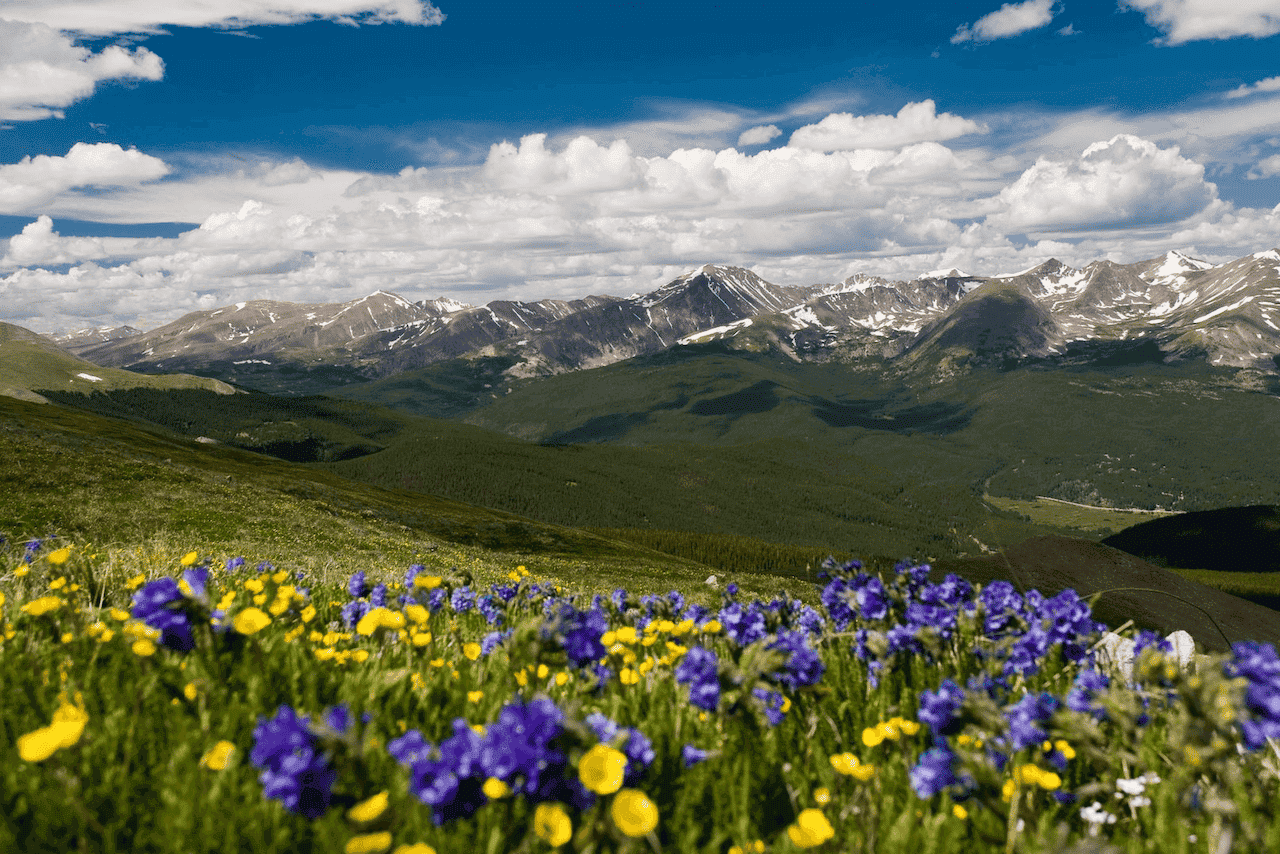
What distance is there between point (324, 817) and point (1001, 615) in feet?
17.8

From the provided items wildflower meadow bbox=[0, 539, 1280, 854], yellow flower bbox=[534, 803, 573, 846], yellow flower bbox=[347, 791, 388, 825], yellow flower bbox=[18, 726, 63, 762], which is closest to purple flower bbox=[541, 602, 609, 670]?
wildflower meadow bbox=[0, 539, 1280, 854]

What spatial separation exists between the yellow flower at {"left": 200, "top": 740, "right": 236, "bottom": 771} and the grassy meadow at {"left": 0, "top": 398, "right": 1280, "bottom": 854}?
1 centimetres

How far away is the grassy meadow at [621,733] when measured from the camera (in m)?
2.66

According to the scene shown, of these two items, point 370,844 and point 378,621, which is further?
point 378,621

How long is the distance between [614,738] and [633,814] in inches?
17.7

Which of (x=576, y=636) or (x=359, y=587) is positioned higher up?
(x=576, y=636)

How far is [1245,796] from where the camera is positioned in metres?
3.80

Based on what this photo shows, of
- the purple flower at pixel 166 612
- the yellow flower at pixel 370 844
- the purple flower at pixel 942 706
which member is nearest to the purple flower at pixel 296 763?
the yellow flower at pixel 370 844

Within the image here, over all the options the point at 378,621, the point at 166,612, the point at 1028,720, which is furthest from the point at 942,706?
the point at 166,612

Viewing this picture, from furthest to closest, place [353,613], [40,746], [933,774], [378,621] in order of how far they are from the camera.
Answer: [353,613] < [378,621] < [933,774] < [40,746]

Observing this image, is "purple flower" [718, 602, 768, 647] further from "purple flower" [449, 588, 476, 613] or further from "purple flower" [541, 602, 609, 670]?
"purple flower" [449, 588, 476, 613]

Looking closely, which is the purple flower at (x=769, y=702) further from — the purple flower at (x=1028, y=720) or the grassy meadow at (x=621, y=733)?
the purple flower at (x=1028, y=720)

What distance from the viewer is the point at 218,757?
10.3 ft

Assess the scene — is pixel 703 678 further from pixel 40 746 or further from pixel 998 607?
pixel 998 607
